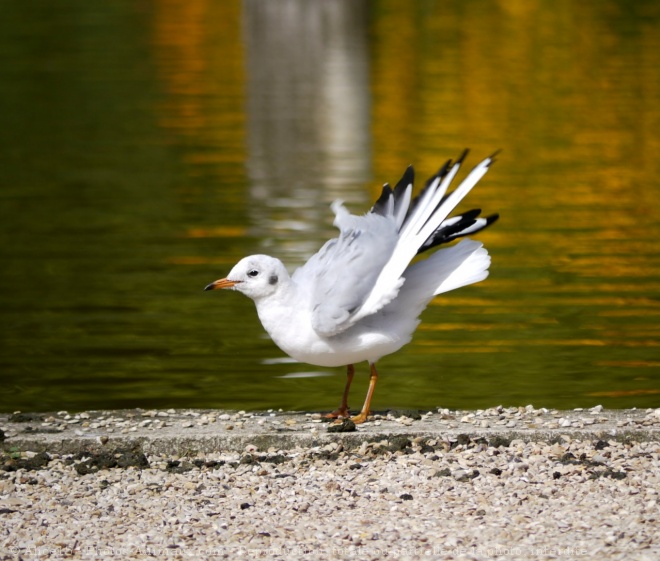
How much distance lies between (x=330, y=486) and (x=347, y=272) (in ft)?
3.95

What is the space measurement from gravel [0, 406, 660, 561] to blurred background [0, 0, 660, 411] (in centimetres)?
184

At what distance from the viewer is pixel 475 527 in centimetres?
604

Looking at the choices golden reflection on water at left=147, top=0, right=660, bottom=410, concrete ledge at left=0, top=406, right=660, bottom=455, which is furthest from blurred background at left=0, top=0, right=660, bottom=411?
concrete ledge at left=0, top=406, right=660, bottom=455

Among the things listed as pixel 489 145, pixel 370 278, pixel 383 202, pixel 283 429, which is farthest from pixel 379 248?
pixel 489 145

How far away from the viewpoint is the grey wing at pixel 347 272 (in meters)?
7.20

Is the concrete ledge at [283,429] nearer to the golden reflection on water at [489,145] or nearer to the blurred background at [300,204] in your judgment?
the blurred background at [300,204]

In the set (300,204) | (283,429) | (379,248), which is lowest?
(300,204)

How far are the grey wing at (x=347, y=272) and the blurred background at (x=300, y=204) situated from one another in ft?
6.90

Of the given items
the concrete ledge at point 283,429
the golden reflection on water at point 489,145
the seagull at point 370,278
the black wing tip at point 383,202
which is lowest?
the golden reflection on water at point 489,145

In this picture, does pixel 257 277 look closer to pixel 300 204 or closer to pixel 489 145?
pixel 300 204

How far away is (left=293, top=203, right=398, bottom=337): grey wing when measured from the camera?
720 cm

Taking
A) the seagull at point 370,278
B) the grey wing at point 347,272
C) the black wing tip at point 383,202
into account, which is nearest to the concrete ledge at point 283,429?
the seagull at point 370,278

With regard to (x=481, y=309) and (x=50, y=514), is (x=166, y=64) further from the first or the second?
(x=50, y=514)

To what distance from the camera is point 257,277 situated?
289 inches
